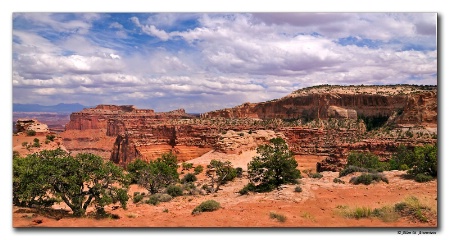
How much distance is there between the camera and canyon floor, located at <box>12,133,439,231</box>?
10805 millimetres

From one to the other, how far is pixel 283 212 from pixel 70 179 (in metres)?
7.29

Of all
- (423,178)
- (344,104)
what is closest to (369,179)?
(423,178)

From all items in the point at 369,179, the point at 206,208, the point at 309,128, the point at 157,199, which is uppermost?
the point at 309,128

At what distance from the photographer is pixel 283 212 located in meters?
11.5

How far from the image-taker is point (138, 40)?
13453mm

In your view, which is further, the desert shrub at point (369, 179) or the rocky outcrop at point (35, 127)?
the rocky outcrop at point (35, 127)

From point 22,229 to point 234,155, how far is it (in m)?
29.2

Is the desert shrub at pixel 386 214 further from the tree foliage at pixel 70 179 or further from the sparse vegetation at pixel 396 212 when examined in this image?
the tree foliage at pixel 70 179

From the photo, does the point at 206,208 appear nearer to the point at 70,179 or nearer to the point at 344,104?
the point at 70,179

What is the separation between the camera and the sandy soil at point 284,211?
10.9 m

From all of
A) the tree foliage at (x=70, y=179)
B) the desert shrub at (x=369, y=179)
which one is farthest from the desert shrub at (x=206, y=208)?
the desert shrub at (x=369, y=179)

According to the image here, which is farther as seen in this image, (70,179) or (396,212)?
(70,179)

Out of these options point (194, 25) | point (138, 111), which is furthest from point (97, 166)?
point (138, 111)

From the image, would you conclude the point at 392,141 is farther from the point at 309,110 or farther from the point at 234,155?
the point at 309,110
